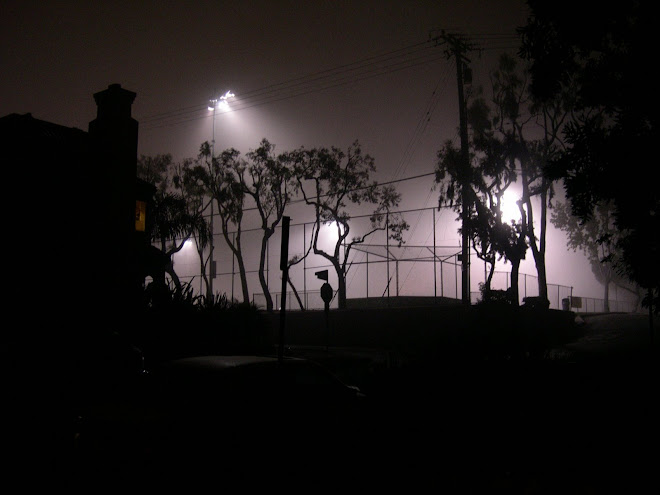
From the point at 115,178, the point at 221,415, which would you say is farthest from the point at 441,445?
the point at 115,178

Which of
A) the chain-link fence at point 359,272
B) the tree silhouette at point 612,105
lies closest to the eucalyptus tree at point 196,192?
the chain-link fence at point 359,272

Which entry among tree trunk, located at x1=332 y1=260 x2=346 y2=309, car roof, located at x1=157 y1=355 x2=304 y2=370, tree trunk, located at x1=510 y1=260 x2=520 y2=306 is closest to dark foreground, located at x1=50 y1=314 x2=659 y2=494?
car roof, located at x1=157 y1=355 x2=304 y2=370

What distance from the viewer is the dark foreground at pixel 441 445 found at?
6547 mm

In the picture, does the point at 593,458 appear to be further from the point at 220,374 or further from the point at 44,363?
the point at 44,363

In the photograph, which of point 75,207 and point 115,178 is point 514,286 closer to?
point 115,178

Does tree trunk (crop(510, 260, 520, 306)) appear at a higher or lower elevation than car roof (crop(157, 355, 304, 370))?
higher

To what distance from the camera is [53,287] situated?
754 inches

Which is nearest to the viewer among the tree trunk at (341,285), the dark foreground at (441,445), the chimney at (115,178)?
the dark foreground at (441,445)

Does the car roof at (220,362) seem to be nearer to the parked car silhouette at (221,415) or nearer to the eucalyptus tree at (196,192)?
the parked car silhouette at (221,415)

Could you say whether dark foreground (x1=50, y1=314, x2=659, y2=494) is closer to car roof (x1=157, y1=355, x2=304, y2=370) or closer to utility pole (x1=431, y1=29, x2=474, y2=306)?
car roof (x1=157, y1=355, x2=304, y2=370)

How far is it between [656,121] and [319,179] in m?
33.7

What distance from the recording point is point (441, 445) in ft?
25.2

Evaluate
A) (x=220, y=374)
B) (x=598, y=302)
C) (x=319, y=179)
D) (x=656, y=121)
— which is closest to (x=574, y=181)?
(x=656, y=121)

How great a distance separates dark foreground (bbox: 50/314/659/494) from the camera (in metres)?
6.55
